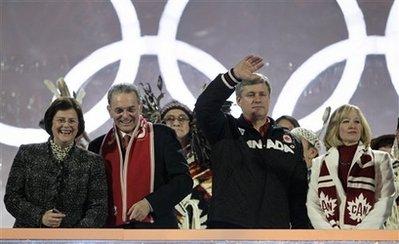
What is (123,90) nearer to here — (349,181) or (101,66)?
(349,181)

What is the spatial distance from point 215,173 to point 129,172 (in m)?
0.42

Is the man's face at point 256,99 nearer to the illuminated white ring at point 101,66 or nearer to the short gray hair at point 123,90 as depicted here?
the short gray hair at point 123,90

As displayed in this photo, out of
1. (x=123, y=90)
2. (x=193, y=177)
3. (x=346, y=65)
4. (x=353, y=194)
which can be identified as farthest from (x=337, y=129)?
(x=346, y=65)

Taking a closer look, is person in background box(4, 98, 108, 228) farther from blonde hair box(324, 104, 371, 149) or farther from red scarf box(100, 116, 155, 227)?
blonde hair box(324, 104, 371, 149)

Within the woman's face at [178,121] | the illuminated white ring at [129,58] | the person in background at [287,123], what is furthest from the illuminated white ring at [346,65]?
the woman's face at [178,121]

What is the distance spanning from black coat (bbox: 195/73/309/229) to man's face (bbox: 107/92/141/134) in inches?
12.3

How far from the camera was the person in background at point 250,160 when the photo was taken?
170 inches

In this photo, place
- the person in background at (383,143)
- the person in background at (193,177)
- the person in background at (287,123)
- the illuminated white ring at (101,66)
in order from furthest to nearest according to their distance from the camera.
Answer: the illuminated white ring at (101,66)
the person in background at (287,123)
the person in background at (383,143)
the person in background at (193,177)

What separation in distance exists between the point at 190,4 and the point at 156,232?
4799mm

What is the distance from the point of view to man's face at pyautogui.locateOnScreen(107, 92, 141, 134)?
4414mm

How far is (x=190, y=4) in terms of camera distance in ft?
25.4

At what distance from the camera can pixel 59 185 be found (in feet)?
14.1

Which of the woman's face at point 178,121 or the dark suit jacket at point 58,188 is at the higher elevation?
the woman's face at point 178,121

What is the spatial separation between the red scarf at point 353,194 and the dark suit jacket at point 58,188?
1.11 m
